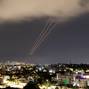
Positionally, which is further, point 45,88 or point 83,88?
point 83,88

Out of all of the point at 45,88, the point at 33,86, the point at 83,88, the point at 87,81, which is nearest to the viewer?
the point at 33,86

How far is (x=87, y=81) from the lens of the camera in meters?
101

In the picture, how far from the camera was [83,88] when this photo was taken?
306ft

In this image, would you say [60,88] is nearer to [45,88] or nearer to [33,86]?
[45,88]

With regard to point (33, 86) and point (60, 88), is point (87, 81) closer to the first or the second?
point (60, 88)

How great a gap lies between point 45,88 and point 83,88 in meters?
11.3

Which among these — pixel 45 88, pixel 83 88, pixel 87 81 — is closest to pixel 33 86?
pixel 45 88

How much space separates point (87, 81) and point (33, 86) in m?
44.9

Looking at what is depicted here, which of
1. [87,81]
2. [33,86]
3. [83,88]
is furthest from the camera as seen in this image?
[87,81]

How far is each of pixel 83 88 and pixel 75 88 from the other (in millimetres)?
3860

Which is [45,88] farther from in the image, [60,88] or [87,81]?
[87,81]

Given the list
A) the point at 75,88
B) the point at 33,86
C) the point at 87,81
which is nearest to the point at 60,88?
the point at 75,88

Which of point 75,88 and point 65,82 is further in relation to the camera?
point 65,82

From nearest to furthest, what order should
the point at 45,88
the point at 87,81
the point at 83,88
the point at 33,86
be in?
1. the point at 33,86
2. the point at 45,88
3. the point at 83,88
4. the point at 87,81
